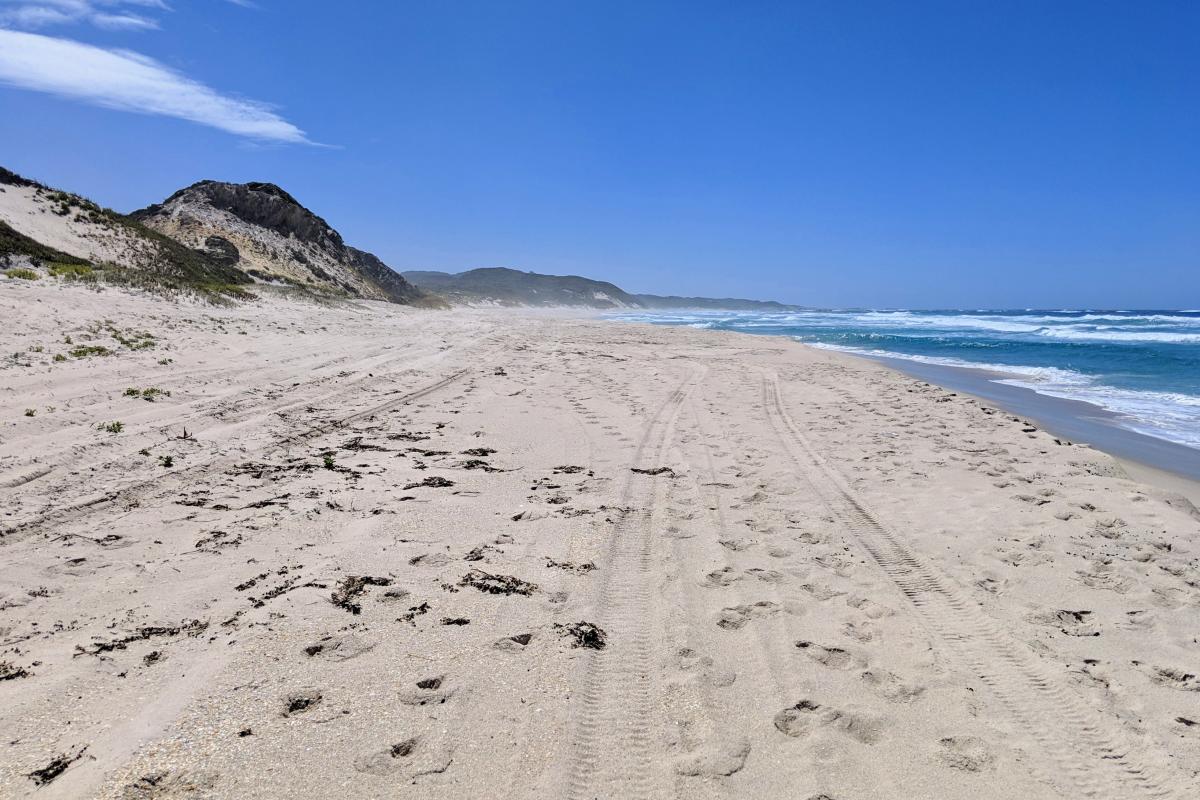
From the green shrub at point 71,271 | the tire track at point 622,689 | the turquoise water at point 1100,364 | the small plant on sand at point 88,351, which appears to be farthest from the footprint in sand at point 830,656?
the green shrub at point 71,271

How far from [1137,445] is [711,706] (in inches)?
→ 357

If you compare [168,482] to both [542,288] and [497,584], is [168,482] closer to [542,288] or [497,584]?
[497,584]

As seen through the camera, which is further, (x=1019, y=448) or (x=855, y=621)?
(x=1019, y=448)

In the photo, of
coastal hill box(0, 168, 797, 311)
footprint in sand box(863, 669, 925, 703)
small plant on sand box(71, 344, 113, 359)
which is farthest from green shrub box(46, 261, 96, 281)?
footprint in sand box(863, 669, 925, 703)

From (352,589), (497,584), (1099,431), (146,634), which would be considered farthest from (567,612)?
(1099,431)

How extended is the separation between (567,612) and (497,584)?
0.50m

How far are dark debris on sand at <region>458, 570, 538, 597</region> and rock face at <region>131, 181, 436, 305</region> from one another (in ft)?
102

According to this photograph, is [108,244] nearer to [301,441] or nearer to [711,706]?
[301,441]

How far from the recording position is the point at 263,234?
124ft

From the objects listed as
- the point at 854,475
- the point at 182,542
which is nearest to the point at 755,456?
the point at 854,475

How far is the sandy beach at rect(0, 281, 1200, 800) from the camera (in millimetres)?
2379

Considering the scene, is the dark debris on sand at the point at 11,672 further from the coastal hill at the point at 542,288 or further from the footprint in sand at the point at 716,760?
the coastal hill at the point at 542,288

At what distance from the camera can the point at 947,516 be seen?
5.12 meters

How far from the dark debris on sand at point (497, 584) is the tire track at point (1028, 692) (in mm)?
2284
